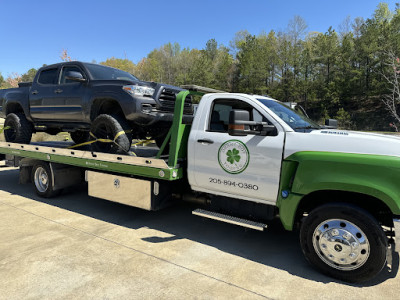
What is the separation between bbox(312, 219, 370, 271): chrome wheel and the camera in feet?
10.1

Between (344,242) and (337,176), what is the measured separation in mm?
682

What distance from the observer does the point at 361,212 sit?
304 cm

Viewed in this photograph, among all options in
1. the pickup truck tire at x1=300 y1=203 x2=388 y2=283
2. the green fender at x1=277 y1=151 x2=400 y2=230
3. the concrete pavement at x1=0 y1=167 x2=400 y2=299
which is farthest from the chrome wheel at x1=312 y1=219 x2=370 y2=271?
the green fender at x1=277 y1=151 x2=400 y2=230

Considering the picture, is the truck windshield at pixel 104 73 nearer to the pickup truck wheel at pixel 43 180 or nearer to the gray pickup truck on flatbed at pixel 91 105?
the gray pickup truck on flatbed at pixel 91 105

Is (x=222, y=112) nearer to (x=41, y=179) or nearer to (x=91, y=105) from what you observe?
(x=91, y=105)

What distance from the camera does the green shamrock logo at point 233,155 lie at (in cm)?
375

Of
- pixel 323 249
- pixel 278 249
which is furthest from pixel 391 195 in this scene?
pixel 278 249

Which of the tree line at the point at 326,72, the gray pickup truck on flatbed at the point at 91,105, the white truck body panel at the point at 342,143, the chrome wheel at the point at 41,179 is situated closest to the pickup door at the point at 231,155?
the white truck body panel at the point at 342,143

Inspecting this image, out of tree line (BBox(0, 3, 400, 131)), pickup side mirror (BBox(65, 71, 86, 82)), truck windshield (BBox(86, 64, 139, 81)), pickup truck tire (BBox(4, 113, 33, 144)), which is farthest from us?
tree line (BBox(0, 3, 400, 131))

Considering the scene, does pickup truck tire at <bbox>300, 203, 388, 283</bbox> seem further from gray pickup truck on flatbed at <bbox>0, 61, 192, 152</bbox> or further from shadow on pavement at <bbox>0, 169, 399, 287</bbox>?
gray pickup truck on flatbed at <bbox>0, 61, 192, 152</bbox>

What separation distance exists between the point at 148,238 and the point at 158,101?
2.23 m

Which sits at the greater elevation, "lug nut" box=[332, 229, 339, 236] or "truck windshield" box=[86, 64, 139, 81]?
"truck windshield" box=[86, 64, 139, 81]

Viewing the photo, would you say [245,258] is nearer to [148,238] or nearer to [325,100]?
[148,238]

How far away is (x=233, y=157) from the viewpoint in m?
3.78
